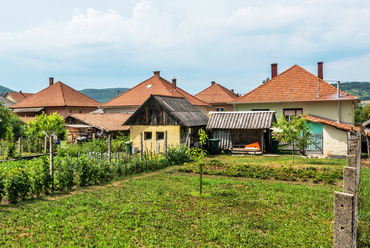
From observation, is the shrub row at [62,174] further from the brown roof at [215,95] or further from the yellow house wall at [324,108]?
the brown roof at [215,95]

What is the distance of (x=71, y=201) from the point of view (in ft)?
32.7

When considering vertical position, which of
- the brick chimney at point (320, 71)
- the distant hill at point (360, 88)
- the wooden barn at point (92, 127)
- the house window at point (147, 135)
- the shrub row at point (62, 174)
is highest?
the distant hill at point (360, 88)

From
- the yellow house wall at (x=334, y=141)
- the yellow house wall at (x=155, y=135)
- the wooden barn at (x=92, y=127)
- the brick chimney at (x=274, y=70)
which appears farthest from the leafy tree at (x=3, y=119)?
the brick chimney at (x=274, y=70)

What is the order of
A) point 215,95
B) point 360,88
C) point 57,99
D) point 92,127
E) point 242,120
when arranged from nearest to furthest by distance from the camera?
point 242,120, point 92,127, point 57,99, point 215,95, point 360,88

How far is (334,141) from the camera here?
22453 millimetres

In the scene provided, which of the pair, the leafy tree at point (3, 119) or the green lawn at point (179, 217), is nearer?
the green lawn at point (179, 217)

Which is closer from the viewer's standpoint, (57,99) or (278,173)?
(278,173)

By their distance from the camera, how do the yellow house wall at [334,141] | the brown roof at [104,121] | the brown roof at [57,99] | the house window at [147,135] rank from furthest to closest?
the brown roof at [57,99] → the brown roof at [104,121] → the house window at [147,135] → the yellow house wall at [334,141]

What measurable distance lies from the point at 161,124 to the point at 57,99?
3451cm

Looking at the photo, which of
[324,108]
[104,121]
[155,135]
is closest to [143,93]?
[104,121]

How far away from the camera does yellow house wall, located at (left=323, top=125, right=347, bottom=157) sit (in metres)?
22.2

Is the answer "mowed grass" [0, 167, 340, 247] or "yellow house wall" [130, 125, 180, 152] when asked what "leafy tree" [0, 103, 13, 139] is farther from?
"mowed grass" [0, 167, 340, 247]

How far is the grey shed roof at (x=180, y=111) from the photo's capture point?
23.8m

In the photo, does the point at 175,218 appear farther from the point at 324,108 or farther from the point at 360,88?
the point at 360,88
